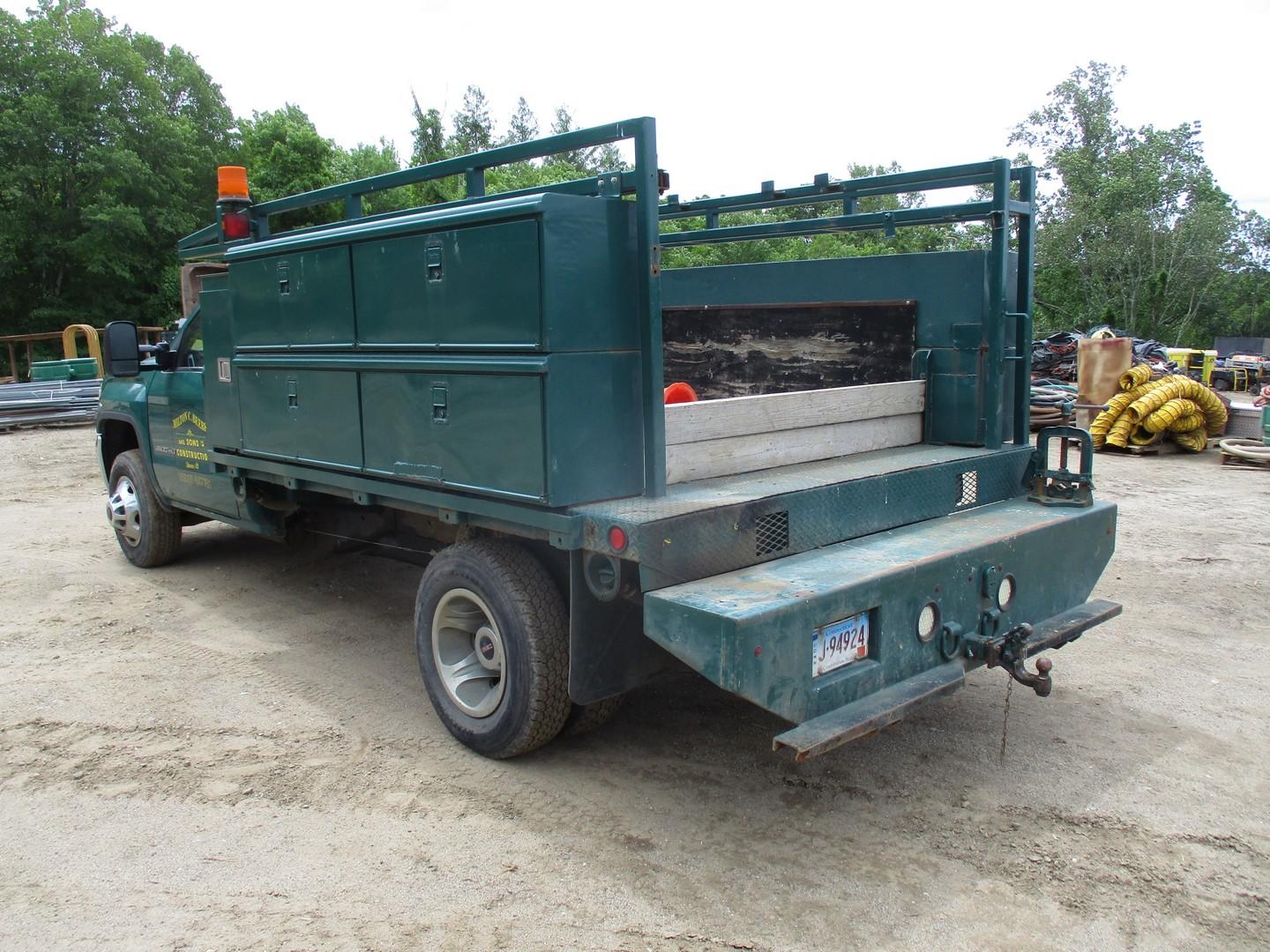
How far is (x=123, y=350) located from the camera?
6078 mm

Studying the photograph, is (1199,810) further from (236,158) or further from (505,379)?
(236,158)

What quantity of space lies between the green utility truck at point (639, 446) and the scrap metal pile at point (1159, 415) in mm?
8676

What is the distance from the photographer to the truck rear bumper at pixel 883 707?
2.85m

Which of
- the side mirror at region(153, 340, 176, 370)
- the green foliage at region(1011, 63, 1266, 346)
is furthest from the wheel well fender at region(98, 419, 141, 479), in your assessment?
the green foliage at region(1011, 63, 1266, 346)

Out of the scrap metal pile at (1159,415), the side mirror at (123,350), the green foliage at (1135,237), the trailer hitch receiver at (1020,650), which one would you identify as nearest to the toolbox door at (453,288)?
the trailer hitch receiver at (1020,650)

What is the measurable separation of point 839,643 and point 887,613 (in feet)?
0.74

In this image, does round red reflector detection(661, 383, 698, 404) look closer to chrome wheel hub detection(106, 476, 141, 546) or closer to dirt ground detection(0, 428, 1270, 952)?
dirt ground detection(0, 428, 1270, 952)

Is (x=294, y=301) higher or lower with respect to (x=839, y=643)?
higher

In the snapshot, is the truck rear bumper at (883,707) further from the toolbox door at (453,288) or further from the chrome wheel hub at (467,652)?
the toolbox door at (453,288)

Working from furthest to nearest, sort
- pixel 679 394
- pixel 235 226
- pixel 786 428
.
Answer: pixel 235 226 → pixel 679 394 → pixel 786 428

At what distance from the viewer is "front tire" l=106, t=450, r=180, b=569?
6516 mm

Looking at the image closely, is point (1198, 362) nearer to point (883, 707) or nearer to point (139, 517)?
point (139, 517)

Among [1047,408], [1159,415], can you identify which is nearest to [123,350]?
[1159,415]

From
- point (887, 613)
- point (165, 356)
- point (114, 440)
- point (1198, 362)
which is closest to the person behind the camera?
point (887, 613)
